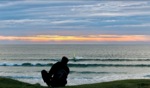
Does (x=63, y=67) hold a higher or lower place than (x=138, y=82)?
higher

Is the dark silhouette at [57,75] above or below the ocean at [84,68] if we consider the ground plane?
above

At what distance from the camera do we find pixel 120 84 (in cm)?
1542

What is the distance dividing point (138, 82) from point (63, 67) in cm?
366

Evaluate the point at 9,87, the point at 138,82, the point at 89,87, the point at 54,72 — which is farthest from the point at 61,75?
the point at 138,82

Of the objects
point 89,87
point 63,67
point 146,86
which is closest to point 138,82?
point 146,86

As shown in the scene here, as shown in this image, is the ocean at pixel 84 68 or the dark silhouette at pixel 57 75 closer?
the dark silhouette at pixel 57 75

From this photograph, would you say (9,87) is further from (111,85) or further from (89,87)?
(111,85)

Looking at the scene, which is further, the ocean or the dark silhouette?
the ocean

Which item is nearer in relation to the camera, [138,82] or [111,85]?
[111,85]

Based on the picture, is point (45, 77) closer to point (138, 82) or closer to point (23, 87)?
point (23, 87)

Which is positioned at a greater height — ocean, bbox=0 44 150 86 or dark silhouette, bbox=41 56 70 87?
dark silhouette, bbox=41 56 70 87

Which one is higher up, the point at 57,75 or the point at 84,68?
the point at 57,75

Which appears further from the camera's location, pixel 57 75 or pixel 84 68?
pixel 84 68

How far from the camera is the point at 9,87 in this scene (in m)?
14.7
